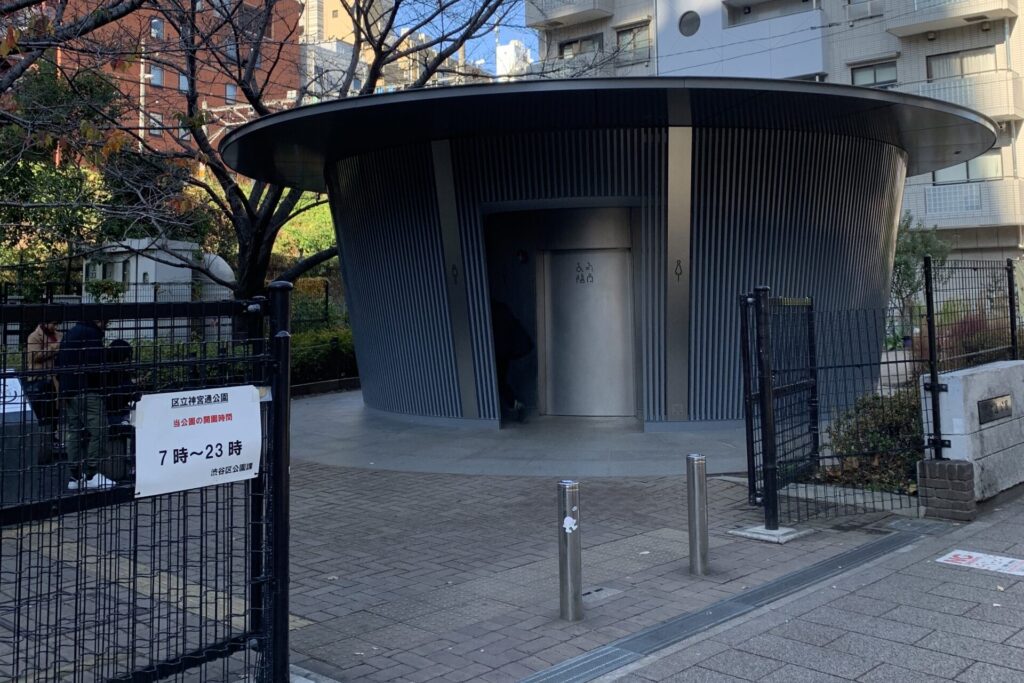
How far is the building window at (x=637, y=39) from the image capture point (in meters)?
34.3

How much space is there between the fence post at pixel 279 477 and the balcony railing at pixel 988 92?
88.8 ft

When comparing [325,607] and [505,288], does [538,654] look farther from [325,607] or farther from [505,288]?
[505,288]

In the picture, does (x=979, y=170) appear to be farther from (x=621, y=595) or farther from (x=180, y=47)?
(x=621, y=595)

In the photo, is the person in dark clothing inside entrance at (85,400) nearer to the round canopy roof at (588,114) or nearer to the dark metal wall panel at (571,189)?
the round canopy roof at (588,114)

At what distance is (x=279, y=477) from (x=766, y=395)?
14.5 ft

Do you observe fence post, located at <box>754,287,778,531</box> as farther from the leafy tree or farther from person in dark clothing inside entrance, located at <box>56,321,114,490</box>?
the leafy tree

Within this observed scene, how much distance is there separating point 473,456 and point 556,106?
14.8 feet

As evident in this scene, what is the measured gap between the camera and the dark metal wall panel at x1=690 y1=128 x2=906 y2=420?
42.4 ft

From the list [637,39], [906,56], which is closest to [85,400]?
[906,56]

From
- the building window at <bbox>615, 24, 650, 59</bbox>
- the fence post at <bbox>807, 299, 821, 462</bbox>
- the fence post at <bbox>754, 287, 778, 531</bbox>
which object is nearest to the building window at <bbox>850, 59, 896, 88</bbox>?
the building window at <bbox>615, 24, 650, 59</bbox>

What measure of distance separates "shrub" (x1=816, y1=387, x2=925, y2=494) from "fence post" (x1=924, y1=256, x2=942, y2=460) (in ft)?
1.93

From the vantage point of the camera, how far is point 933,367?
26.0 ft

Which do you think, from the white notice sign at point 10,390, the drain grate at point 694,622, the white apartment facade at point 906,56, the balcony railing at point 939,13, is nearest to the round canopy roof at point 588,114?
the drain grate at point 694,622

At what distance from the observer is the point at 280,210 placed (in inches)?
711
